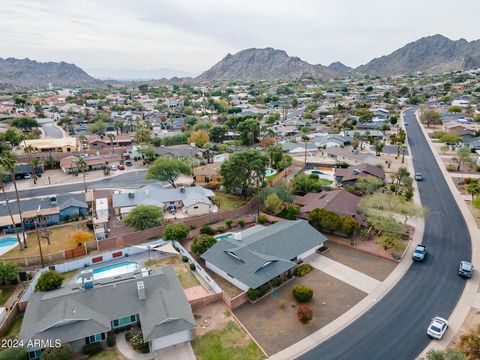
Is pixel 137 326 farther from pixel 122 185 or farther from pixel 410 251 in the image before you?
pixel 122 185

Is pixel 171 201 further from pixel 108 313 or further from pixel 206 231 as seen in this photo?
pixel 108 313

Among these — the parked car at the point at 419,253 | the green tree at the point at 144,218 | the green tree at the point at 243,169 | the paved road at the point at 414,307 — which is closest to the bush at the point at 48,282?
the green tree at the point at 144,218

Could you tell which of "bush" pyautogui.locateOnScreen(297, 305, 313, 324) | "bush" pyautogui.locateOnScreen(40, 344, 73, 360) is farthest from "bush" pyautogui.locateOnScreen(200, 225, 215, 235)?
"bush" pyautogui.locateOnScreen(40, 344, 73, 360)

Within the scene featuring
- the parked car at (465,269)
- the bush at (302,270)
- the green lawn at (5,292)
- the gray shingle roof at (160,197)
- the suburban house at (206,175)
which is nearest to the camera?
the green lawn at (5,292)

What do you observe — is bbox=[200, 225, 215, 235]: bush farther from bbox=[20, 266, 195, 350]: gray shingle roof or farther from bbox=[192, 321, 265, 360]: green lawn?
bbox=[192, 321, 265, 360]: green lawn

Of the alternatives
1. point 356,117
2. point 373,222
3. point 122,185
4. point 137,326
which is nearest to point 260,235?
point 373,222

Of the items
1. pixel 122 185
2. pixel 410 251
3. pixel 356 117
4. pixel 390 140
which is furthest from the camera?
pixel 356 117

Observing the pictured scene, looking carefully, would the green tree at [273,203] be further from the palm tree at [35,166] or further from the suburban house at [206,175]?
the palm tree at [35,166]
